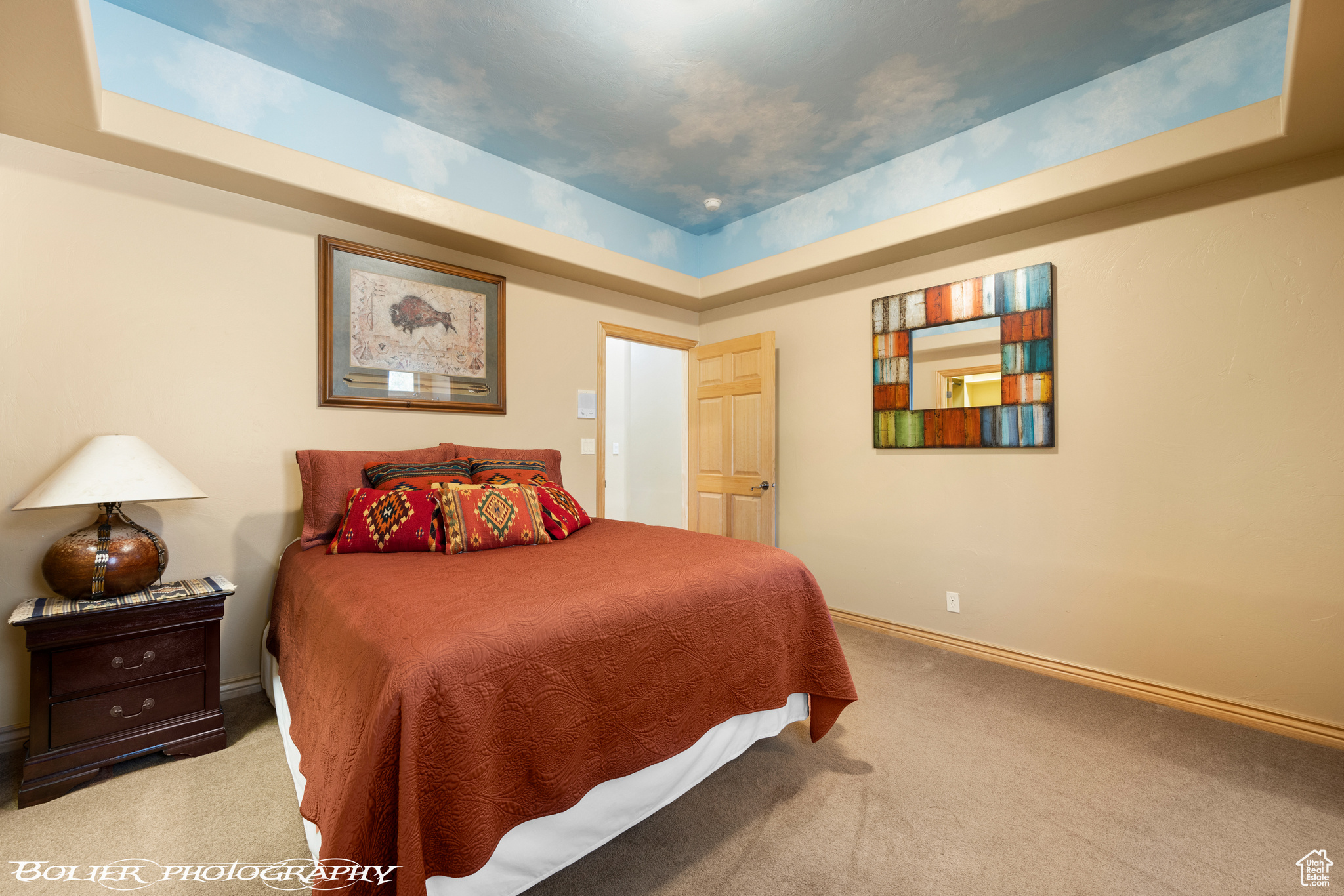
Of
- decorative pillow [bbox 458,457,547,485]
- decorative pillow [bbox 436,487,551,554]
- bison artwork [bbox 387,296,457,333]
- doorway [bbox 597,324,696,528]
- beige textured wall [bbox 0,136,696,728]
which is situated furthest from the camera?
doorway [bbox 597,324,696,528]

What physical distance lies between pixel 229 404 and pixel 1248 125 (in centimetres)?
432

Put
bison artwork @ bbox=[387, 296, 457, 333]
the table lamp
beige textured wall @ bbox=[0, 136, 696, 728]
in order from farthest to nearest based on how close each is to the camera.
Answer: bison artwork @ bbox=[387, 296, 457, 333]
beige textured wall @ bbox=[0, 136, 696, 728]
the table lamp

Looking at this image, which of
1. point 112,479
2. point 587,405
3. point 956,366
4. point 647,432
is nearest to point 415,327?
point 587,405

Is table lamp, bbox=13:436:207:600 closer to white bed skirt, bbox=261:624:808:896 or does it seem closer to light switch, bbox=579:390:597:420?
white bed skirt, bbox=261:624:808:896

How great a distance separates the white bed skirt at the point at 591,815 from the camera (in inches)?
48.0

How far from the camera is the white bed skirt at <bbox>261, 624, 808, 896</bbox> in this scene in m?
1.22

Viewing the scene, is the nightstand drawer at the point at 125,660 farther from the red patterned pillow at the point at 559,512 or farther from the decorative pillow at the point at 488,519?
the red patterned pillow at the point at 559,512

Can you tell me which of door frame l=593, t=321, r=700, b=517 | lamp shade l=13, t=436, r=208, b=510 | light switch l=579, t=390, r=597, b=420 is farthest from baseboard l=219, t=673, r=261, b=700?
light switch l=579, t=390, r=597, b=420

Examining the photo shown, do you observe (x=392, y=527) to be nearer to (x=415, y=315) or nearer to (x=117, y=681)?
(x=117, y=681)

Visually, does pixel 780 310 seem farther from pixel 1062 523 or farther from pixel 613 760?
pixel 613 760

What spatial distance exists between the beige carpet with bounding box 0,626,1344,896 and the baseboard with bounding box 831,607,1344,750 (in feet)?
0.22

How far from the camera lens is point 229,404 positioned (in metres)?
2.46

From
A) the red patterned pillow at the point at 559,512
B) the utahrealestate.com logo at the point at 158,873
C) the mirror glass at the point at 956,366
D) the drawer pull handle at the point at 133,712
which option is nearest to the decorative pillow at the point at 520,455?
the red patterned pillow at the point at 559,512

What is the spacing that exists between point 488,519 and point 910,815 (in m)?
1.78
